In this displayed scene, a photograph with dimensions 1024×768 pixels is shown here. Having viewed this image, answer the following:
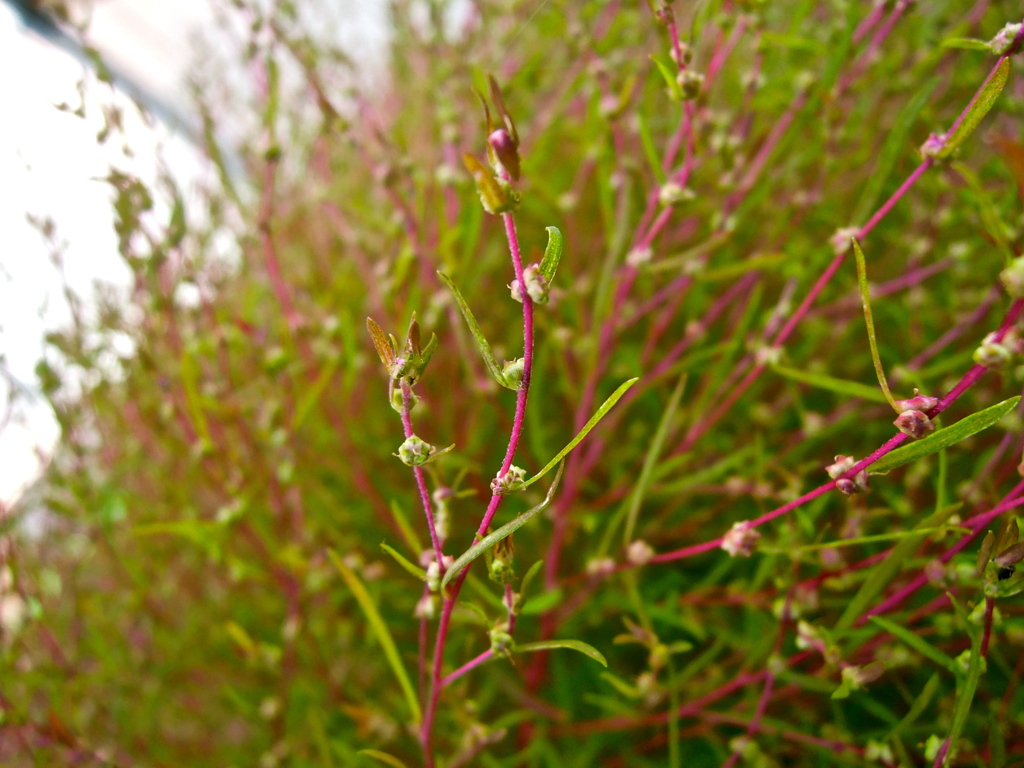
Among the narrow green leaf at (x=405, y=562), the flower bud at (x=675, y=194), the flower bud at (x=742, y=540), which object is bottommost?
the flower bud at (x=742, y=540)

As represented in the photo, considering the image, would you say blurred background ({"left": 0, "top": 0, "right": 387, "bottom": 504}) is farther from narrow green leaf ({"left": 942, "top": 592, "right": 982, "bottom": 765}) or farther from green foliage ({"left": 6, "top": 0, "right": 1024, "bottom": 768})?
narrow green leaf ({"left": 942, "top": 592, "right": 982, "bottom": 765})

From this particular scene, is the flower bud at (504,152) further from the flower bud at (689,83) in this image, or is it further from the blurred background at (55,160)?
the blurred background at (55,160)

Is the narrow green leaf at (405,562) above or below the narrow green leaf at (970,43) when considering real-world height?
below

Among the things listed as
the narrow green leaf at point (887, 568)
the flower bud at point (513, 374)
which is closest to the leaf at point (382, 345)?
the flower bud at point (513, 374)

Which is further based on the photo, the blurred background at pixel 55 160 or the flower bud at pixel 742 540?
the blurred background at pixel 55 160

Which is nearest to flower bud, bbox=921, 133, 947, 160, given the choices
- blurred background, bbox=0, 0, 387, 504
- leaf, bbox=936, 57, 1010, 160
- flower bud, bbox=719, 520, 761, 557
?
leaf, bbox=936, 57, 1010, 160

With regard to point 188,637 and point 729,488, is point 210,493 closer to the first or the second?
point 188,637

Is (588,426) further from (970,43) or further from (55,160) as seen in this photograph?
(55,160)
